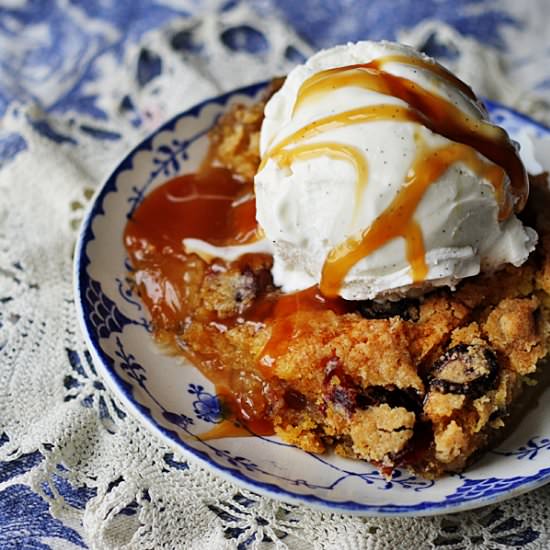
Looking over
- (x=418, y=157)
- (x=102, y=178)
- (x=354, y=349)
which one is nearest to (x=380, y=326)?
(x=354, y=349)

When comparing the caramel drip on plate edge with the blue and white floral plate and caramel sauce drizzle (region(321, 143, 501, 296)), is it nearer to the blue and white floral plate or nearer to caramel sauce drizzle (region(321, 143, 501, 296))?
caramel sauce drizzle (region(321, 143, 501, 296))

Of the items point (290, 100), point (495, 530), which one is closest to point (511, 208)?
point (290, 100)

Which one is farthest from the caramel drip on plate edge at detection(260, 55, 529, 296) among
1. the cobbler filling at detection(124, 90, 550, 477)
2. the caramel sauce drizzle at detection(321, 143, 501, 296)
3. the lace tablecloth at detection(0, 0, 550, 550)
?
the lace tablecloth at detection(0, 0, 550, 550)

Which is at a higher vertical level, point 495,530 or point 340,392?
point 340,392

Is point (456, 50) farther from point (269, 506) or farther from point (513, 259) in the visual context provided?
point (269, 506)

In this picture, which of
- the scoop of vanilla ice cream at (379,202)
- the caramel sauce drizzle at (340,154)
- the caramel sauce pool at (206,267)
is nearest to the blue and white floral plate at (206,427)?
the caramel sauce pool at (206,267)

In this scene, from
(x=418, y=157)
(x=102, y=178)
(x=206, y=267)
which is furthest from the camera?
(x=102, y=178)

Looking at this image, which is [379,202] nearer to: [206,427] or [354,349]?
[354,349]

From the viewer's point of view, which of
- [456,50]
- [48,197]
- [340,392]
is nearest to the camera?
[340,392]
